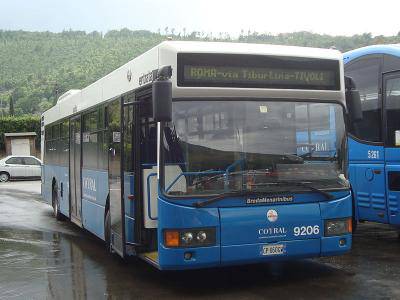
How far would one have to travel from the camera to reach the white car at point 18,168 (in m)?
33.8

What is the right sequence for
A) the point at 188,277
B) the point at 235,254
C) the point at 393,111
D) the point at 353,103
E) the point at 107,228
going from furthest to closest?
the point at 393,111
the point at 107,228
the point at 188,277
the point at 353,103
the point at 235,254

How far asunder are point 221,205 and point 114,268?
2750 mm

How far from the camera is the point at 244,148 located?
6652 mm

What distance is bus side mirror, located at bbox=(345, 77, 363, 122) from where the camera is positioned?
7.52 meters

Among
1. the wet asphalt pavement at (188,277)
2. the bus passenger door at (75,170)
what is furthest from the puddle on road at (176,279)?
the bus passenger door at (75,170)

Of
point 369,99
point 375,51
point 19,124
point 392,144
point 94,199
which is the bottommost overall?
point 94,199

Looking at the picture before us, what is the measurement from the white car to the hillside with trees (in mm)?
27080

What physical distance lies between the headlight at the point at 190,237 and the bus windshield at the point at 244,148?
0.41 meters

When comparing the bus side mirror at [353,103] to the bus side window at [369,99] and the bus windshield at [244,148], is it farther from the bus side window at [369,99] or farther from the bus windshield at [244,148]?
the bus side window at [369,99]

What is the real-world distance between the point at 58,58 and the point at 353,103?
325 feet

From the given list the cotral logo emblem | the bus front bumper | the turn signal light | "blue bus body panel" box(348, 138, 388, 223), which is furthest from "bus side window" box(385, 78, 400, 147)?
the turn signal light

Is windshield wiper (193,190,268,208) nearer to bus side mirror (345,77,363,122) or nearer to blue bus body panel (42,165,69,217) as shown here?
bus side mirror (345,77,363,122)

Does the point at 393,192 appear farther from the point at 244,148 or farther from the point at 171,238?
the point at 171,238

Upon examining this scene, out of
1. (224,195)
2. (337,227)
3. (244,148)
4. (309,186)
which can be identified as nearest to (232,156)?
(244,148)
